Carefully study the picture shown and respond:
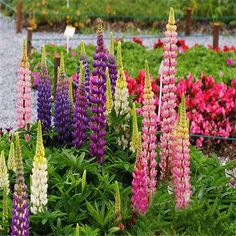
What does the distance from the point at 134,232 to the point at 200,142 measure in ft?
12.9

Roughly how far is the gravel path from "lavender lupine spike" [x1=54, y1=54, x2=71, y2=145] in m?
4.07

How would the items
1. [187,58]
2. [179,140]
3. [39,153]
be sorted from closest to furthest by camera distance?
[39,153] → [179,140] → [187,58]

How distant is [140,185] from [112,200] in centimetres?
53

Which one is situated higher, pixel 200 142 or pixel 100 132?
pixel 100 132

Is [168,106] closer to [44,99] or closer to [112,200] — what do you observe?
[112,200]

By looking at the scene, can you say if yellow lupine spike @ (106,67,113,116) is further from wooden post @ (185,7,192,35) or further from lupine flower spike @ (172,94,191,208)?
wooden post @ (185,7,192,35)

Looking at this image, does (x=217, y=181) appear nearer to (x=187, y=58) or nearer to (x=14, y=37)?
(x=187, y=58)

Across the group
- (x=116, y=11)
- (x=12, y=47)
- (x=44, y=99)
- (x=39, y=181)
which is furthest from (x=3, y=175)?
(x=116, y=11)

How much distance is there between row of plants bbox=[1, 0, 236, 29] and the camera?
16.0m

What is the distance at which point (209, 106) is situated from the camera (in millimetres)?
8930

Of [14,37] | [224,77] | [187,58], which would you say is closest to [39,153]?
[224,77]

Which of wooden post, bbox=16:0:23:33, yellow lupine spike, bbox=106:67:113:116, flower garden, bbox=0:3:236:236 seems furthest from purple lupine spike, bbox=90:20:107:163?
wooden post, bbox=16:0:23:33

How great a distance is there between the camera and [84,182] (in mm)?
4902

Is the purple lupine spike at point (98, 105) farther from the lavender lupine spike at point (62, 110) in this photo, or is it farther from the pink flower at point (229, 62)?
the pink flower at point (229, 62)
